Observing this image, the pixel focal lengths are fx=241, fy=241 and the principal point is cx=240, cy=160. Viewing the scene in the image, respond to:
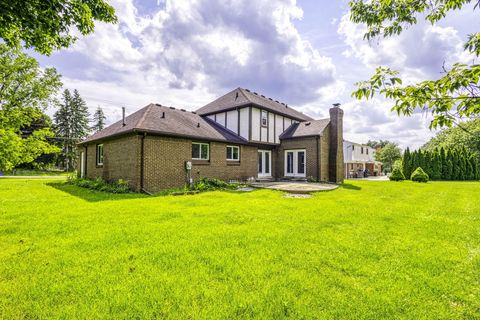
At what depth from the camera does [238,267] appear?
3.34m

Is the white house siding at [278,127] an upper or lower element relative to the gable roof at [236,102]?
lower

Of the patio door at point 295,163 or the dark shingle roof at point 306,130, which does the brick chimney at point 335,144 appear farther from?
the patio door at point 295,163

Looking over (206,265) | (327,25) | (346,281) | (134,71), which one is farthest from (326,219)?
(134,71)

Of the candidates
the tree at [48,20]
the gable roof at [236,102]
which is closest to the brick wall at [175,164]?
the gable roof at [236,102]

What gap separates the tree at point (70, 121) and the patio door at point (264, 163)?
37.1m

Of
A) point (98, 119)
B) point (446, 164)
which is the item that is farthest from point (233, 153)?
point (98, 119)

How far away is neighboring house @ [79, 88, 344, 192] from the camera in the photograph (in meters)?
12.0

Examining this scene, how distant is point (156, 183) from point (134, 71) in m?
8.75

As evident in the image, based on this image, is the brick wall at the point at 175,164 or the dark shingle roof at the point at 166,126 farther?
the dark shingle roof at the point at 166,126

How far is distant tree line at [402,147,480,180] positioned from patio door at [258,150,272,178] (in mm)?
18553

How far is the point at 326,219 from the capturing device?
20.3ft

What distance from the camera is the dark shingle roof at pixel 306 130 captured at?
1783 centimetres

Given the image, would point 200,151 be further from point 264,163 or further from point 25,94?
point 25,94

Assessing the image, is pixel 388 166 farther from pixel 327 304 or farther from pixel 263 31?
pixel 327 304
